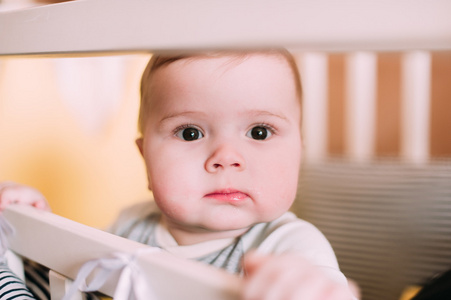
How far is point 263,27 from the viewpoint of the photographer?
34 cm

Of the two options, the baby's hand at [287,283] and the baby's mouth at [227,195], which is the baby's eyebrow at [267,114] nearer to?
the baby's mouth at [227,195]

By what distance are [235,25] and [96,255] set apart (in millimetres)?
230

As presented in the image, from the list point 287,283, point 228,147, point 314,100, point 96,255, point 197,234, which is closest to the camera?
point 287,283

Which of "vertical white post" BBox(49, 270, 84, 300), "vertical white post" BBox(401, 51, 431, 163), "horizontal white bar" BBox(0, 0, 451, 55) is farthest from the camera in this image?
"vertical white post" BBox(401, 51, 431, 163)

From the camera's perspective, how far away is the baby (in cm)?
53

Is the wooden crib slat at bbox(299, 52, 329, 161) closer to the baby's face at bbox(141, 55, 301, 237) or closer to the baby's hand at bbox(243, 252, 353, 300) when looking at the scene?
the baby's face at bbox(141, 55, 301, 237)

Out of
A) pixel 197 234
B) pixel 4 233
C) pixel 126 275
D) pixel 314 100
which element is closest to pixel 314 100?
pixel 314 100

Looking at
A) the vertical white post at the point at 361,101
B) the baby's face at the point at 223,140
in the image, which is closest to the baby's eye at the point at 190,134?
the baby's face at the point at 223,140

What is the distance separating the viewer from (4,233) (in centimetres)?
58

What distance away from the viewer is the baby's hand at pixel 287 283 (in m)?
0.30

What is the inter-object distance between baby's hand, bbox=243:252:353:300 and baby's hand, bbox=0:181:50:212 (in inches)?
17.0

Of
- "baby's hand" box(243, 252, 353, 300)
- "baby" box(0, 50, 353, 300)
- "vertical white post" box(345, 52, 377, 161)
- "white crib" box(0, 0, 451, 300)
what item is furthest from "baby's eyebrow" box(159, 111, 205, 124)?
"vertical white post" box(345, 52, 377, 161)

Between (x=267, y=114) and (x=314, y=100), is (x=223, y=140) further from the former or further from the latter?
(x=314, y=100)

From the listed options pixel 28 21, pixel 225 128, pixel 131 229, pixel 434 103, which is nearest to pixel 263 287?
pixel 225 128
